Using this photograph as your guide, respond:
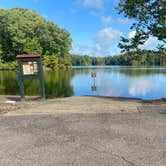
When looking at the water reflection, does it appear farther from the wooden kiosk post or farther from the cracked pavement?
the cracked pavement

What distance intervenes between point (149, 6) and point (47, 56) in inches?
2042

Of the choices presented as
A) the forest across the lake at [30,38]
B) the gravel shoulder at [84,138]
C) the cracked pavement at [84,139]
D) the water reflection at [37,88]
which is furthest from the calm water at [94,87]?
the forest across the lake at [30,38]

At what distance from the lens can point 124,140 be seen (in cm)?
415

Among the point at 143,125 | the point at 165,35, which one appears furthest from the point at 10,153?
the point at 165,35

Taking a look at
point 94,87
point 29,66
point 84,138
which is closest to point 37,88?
point 94,87

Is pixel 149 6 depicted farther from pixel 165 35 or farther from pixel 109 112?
pixel 109 112

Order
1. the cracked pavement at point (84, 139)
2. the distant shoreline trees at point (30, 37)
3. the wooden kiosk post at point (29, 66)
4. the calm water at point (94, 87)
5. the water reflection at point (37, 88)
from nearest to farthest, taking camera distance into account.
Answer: the cracked pavement at point (84, 139), the wooden kiosk post at point (29, 66), the water reflection at point (37, 88), the calm water at point (94, 87), the distant shoreline trees at point (30, 37)

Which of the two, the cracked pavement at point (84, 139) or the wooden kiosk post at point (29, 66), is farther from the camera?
the wooden kiosk post at point (29, 66)

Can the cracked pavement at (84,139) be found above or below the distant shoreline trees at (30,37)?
below

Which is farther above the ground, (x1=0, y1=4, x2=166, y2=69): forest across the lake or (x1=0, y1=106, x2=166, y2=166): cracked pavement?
(x1=0, y1=4, x2=166, y2=69): forest across the lake

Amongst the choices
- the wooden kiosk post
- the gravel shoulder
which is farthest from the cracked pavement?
the wooden kiosk post

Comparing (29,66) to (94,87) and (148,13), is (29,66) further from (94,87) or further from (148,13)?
(94,87)

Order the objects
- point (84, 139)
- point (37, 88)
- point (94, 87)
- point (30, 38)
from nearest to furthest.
→ point (84, 139), point (37, 88), point (94, 87), point (30, 38)

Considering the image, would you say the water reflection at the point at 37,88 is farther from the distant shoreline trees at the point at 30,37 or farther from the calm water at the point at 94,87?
the distant shoreline trees at the point at 30,37
